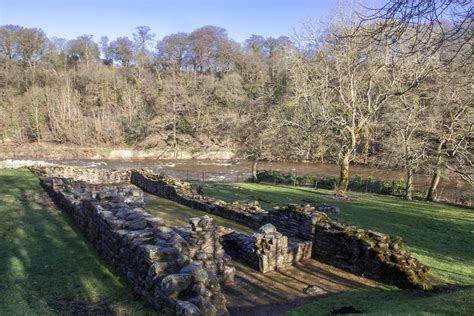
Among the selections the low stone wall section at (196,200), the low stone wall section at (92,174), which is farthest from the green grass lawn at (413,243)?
the low stone wall section at (92,174)

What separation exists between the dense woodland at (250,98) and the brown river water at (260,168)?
227 cm

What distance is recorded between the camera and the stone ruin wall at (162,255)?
5.90m

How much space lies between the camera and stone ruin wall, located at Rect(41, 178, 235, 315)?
5902 millimetres

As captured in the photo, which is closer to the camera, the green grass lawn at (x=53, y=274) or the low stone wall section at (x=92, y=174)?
the green grass lawn at (x=53, y=274)

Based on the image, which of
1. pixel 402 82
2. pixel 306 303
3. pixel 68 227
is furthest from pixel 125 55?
pixel 306 303

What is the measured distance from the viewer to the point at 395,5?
6008 millimetres

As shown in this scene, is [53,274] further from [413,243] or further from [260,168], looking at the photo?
[260,168]

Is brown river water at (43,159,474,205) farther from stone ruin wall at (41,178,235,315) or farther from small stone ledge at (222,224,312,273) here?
stone ruin wall at (41,178,235,315)

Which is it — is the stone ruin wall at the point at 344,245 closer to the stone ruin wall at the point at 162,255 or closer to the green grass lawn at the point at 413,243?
the green grass lawn at the point at 413,243

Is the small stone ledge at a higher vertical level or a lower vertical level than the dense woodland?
lower

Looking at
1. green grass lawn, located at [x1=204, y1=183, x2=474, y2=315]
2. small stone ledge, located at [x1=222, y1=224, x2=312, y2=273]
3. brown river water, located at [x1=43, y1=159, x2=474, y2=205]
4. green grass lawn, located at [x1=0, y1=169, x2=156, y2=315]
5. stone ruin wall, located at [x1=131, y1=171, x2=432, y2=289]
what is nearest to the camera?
green grass lawn, located at [x1=0, y1=169, x2=156, y2=315]

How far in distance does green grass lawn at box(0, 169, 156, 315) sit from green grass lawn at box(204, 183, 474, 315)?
355 centimetres

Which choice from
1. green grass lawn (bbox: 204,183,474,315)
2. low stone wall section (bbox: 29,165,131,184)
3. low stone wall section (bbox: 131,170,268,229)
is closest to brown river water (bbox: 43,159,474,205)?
low stone wall section (bbox: 29,165,131,184)

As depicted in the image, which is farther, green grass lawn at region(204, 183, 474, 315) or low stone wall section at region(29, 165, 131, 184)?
low stone wall section at region(29, 165, 131, 184)
